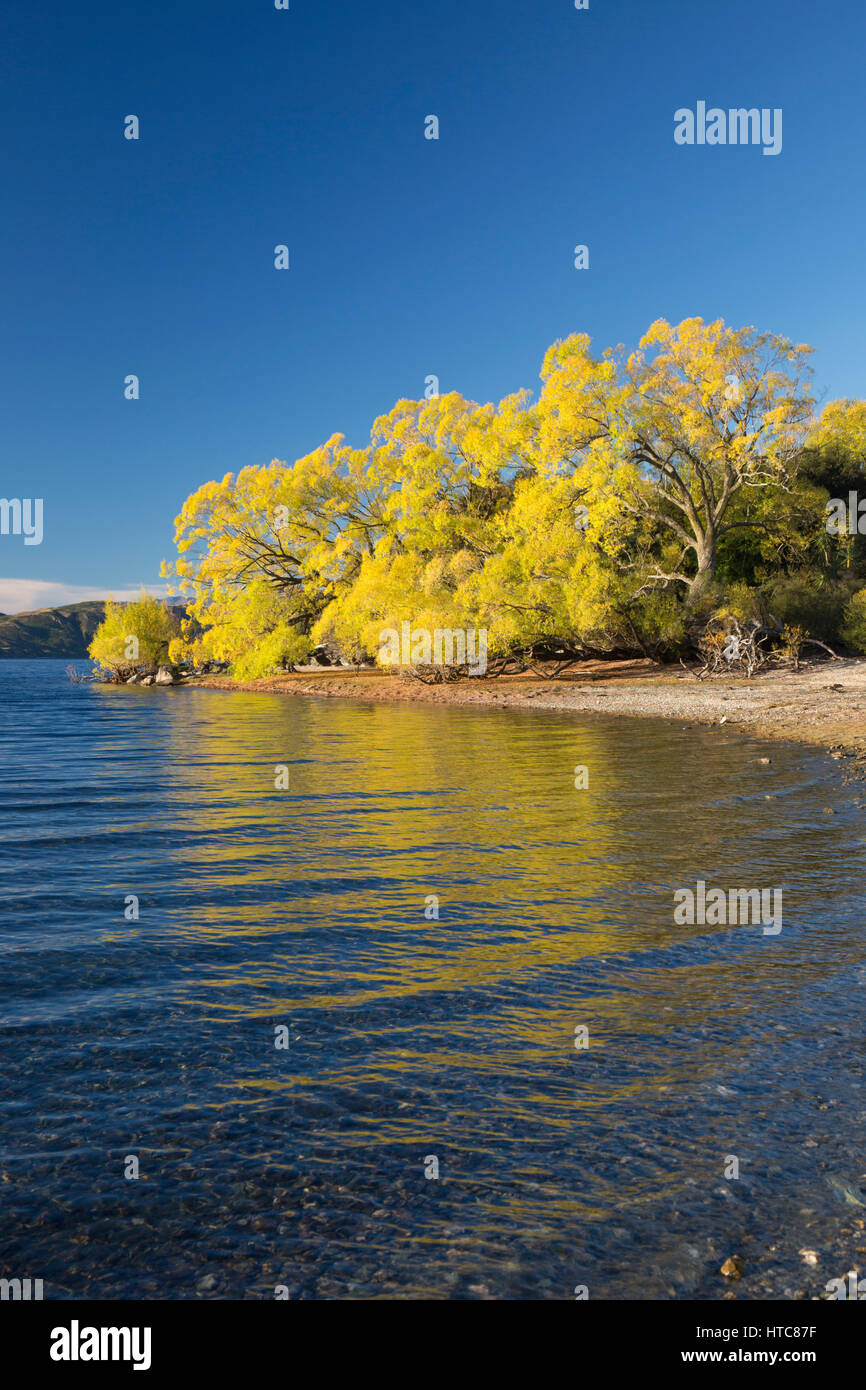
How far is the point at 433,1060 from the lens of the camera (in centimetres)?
609

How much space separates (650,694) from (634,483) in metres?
10.8

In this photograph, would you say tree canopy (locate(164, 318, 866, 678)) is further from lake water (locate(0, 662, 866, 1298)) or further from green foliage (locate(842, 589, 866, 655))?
lake water (locate(0, 662, 866, 1298))

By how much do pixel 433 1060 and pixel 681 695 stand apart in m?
29.7

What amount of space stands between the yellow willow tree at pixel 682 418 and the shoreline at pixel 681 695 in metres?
5.67

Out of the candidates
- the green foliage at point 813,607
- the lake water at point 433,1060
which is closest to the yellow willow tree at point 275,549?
the green foliage at point 813,607

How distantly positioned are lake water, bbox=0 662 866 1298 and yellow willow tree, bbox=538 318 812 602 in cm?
2871

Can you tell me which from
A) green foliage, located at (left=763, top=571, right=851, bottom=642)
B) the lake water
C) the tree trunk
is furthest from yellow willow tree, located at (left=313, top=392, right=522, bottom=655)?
the lake water

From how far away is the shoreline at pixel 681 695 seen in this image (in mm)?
24500

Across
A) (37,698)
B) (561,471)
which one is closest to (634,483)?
(561,471)

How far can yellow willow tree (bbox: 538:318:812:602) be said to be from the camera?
38250mm

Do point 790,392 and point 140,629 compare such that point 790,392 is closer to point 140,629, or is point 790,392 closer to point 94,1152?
point 94,1152

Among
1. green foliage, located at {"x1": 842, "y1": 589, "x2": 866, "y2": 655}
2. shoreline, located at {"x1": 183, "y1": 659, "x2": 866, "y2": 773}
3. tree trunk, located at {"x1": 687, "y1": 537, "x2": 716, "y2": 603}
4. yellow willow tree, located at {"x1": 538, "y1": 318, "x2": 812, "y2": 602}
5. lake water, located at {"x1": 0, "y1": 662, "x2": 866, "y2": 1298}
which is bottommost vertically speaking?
lake water, located at {"x1": 0, "y1": 662, "x2": 866, "y2": 1298}

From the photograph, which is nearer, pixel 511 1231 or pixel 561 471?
pixel 511 1231

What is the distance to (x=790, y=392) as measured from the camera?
38500mm
